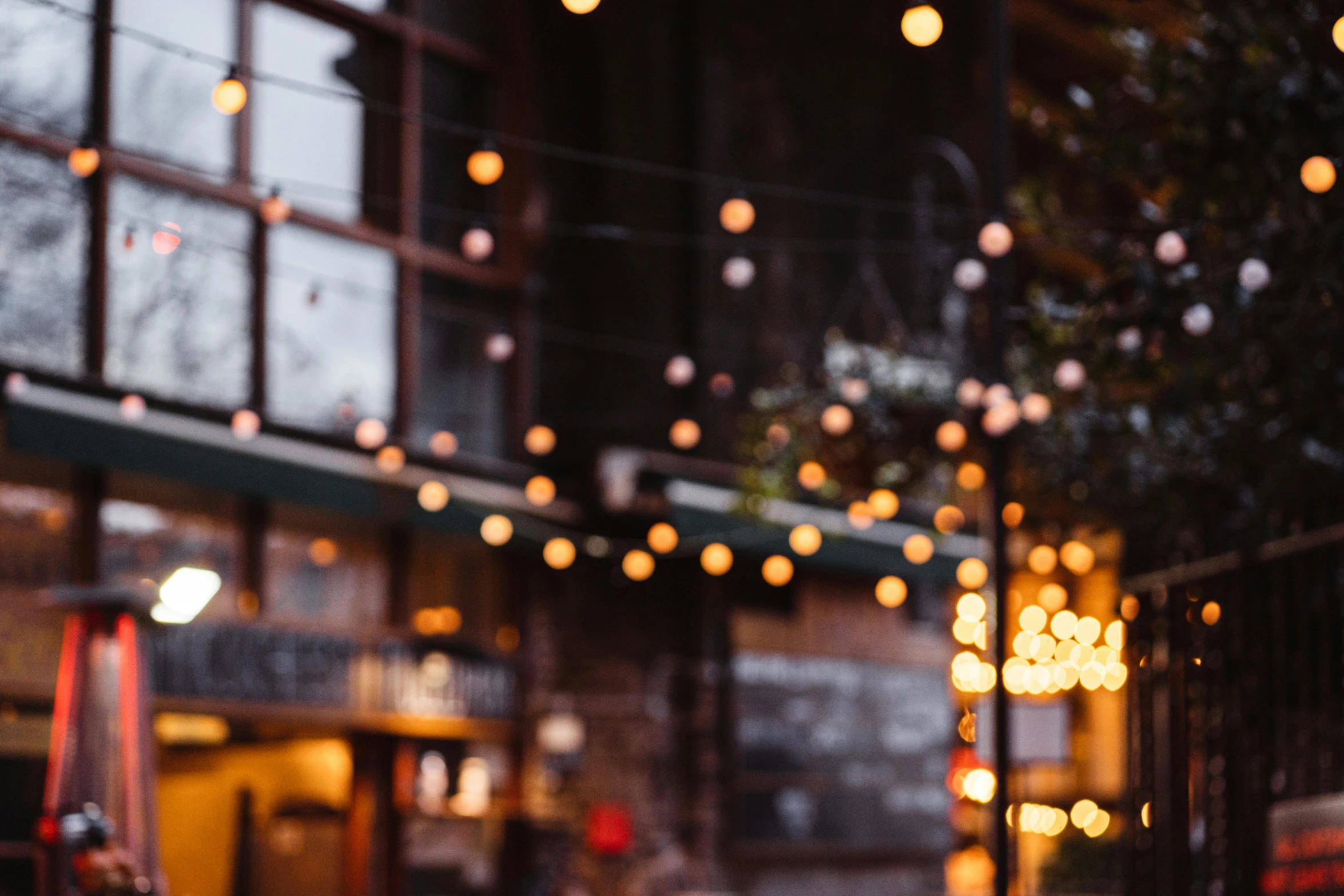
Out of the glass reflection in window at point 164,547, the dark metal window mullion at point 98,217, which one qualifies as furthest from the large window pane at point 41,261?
the glass reflection in window at point 164,547

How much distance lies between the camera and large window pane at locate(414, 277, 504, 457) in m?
13.0

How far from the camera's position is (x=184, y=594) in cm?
685

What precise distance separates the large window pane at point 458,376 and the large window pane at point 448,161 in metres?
0.49

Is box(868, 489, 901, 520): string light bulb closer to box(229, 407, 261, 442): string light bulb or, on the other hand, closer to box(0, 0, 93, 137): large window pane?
box(229, 407, 261, 442): string light bulb

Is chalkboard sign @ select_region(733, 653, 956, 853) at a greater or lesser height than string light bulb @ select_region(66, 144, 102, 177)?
lesser

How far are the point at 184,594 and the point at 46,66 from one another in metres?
5.00

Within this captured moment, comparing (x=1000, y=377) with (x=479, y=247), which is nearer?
(x=1000, y=377)

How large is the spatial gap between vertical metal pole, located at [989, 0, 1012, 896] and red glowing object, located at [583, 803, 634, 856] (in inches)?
244

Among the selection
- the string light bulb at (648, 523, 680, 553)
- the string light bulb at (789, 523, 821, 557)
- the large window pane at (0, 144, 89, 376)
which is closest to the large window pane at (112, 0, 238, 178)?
the large window pane at (0, 144, 89, 376)

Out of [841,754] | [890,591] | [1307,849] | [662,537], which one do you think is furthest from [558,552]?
[1307,849]

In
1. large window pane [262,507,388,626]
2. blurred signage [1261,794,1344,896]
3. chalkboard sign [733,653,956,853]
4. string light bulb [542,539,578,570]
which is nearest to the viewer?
blurred signage [1261,794,1344,896]

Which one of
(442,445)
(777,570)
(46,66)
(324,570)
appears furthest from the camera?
(777,570)

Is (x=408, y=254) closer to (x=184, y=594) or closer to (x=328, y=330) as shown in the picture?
(x=328, y=330)

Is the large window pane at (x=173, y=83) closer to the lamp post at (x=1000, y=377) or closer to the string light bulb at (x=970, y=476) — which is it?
the string light bulb at (x=970, y=476)
